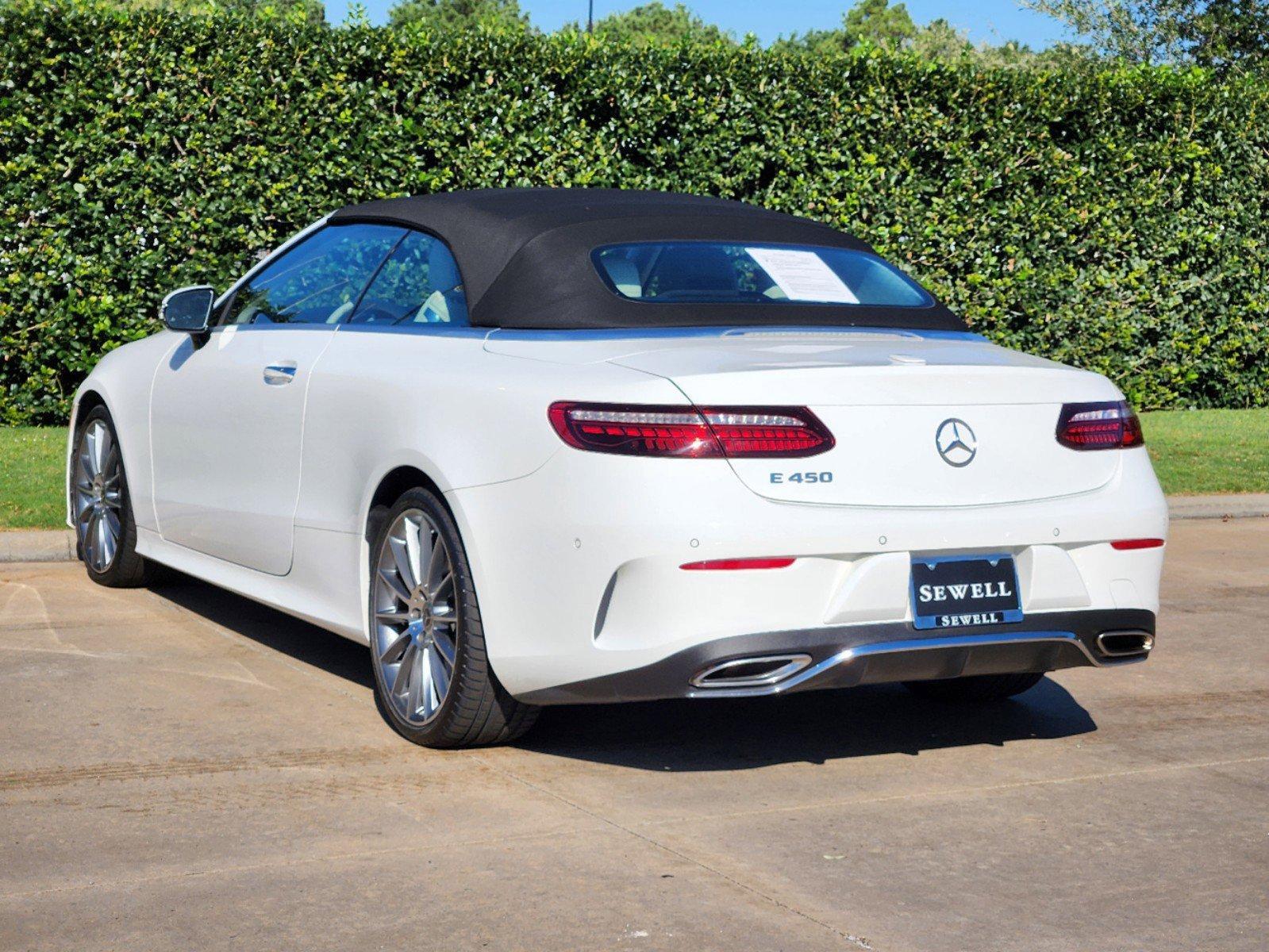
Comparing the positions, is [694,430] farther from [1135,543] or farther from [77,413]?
[77,413]

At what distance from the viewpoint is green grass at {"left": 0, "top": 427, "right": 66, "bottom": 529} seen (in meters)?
8.88

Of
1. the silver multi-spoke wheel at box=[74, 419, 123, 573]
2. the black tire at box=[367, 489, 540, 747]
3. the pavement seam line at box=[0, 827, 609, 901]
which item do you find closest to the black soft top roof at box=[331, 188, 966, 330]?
the black tire at box=[367, 489, 540, 747]

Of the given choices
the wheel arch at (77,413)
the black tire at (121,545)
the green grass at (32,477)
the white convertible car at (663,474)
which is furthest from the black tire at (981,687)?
the green grass at (32,477)

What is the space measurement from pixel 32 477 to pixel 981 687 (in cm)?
612

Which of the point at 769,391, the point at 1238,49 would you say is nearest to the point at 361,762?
the point at 769,391

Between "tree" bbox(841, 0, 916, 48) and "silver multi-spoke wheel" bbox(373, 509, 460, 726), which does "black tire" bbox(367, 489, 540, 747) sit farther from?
"tree" bbox(841, 0, 916, 48)

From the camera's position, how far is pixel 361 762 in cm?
509

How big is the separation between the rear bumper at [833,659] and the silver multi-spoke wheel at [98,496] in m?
3.34

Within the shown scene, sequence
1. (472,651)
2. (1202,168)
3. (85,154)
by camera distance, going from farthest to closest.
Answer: (1202,168), (85,154), (472,651)

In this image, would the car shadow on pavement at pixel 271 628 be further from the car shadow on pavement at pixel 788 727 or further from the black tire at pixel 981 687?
the black tire at pixel 981 687

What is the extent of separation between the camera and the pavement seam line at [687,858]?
3762mm

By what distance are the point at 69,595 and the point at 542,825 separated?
12.3ft

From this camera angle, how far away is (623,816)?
15.2 feet

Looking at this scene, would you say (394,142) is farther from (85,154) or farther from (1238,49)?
(1238,49)
